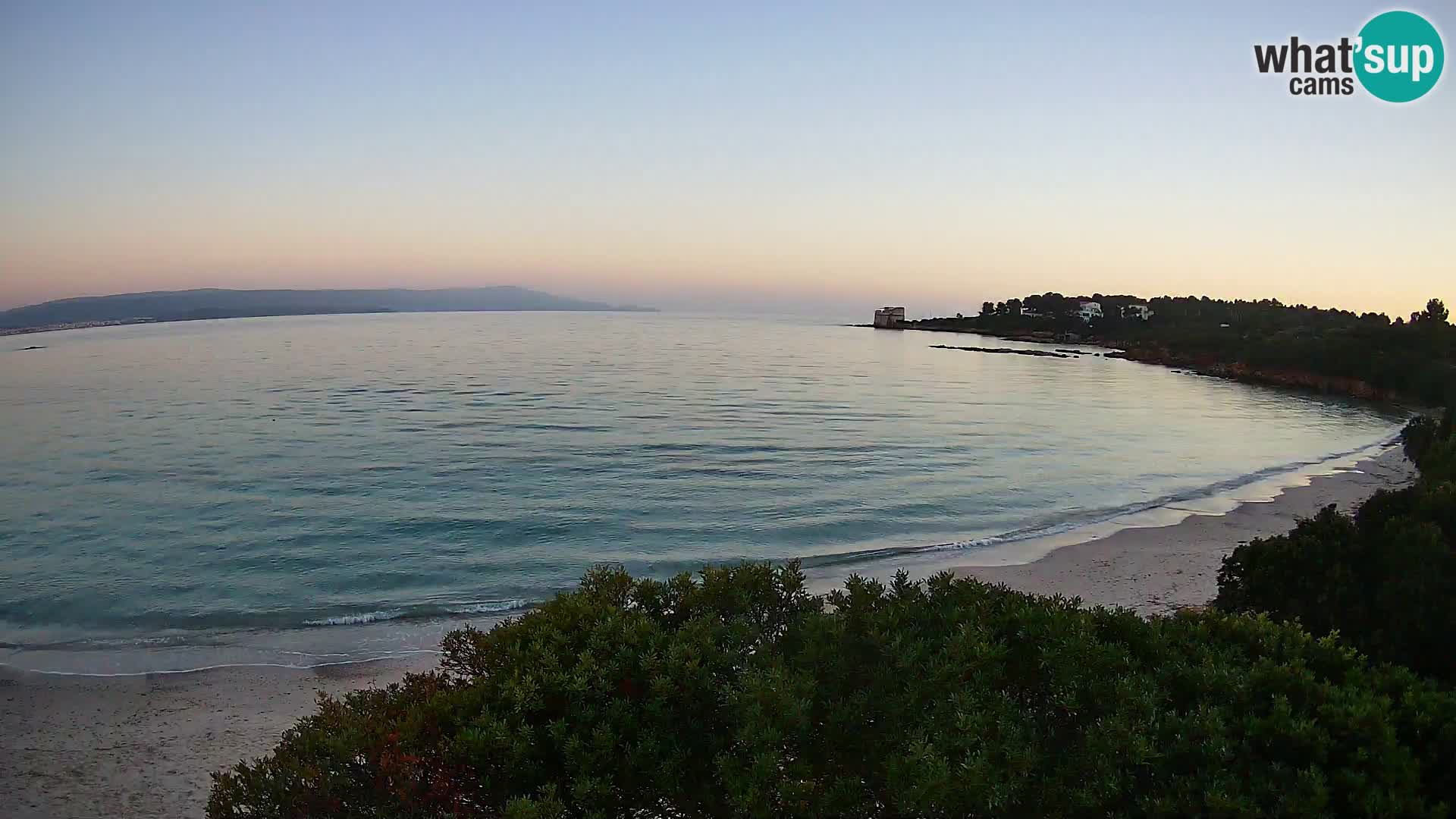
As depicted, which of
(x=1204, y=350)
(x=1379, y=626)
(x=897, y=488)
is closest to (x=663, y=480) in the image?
(x=897, y=488)

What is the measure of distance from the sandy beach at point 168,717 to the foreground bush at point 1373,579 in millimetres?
3619

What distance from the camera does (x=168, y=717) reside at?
8172mm

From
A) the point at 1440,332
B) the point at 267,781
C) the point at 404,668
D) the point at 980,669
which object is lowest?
the point at 404,668

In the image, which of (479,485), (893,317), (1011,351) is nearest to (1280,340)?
(1011,351)

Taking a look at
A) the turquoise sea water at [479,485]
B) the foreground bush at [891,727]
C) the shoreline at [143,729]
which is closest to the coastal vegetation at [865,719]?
the foreground bush at [891,727]

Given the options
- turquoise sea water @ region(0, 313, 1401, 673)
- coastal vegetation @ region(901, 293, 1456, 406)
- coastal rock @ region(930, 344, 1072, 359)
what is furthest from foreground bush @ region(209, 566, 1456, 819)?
coastal rock @ region(930, 344, 1072, 359)

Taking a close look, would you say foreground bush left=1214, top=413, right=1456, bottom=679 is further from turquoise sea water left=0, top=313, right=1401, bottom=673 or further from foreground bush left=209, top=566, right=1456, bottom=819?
turquoise sea water left=0, top=313, right=1401, bottom=673

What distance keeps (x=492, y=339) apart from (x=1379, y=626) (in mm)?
96464

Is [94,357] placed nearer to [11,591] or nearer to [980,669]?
Answer: [11,591]

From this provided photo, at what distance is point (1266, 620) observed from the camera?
4.62 metres

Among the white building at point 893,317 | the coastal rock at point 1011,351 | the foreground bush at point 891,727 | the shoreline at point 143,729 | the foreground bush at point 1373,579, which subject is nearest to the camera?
the foreground bush at point 891,727

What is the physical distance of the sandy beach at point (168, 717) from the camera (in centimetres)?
666

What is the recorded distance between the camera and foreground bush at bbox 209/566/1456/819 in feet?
11.4

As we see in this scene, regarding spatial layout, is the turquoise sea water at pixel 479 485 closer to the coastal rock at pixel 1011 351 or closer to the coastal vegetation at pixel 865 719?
the coastal vegetation at pixel 865 719
